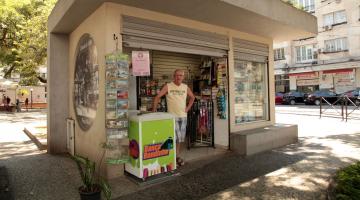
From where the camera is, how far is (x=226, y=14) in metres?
5.83

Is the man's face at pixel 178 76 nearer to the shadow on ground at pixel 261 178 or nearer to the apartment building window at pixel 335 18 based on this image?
the shadow on ground at pixel 261 178

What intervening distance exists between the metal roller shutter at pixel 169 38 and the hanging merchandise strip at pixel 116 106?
0.61 metres

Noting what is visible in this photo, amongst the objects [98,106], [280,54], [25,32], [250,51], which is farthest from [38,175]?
[280,54]

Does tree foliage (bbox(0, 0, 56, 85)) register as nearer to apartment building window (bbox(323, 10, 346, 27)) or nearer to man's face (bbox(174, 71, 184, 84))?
man's face (bbox(174, 71, 184, 84))

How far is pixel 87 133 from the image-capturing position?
19.0 ft

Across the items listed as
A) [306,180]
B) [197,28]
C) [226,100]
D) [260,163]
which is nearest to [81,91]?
[197,28]

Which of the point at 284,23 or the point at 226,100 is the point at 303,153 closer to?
the point at 226,100

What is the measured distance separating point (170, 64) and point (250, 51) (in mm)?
2110

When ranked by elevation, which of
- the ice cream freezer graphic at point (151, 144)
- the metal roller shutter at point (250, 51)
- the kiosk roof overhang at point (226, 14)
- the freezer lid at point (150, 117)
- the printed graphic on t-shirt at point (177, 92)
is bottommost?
the ice cream freezer graphic at point (151, 144)

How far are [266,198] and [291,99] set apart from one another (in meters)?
26.0

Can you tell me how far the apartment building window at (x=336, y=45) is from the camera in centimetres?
2721

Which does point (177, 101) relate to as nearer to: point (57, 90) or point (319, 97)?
point (57, 90)

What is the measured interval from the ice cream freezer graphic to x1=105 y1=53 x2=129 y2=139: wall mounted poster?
0.75 ft

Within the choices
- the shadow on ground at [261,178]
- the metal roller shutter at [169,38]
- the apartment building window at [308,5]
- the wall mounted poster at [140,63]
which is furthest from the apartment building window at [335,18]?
the wall mounted poster at [140,63]
